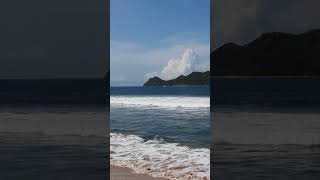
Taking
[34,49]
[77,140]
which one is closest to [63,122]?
[77,140]

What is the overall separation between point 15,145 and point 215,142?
1493mm

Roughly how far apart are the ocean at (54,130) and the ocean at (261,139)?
2.80 ft

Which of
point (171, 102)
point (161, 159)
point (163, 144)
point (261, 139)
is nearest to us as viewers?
point (261, 139)

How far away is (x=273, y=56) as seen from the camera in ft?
12.2

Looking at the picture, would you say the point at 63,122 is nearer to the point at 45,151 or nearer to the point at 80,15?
the point at 45,151

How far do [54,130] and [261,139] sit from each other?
5.33 feet

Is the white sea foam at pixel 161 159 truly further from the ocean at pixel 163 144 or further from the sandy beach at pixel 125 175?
the sandy beach at pixel 125 175

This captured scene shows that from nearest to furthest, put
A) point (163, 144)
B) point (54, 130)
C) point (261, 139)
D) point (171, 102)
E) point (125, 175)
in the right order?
point (54, 130), point (261, 139), point (125, 175), point (163, 144), point (171, 102)

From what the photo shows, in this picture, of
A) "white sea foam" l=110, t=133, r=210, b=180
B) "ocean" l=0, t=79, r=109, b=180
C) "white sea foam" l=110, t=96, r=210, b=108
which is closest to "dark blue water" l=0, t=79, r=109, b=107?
"ocean" l=0, t=79, r=109, b=180

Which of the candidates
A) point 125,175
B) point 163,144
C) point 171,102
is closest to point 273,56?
point 125,175

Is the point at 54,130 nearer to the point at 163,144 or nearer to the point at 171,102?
the point at 163,144

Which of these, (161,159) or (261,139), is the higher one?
(261,139)

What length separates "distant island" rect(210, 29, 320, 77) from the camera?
3650mm

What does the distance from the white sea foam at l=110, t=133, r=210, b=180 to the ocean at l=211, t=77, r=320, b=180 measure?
1239mm
